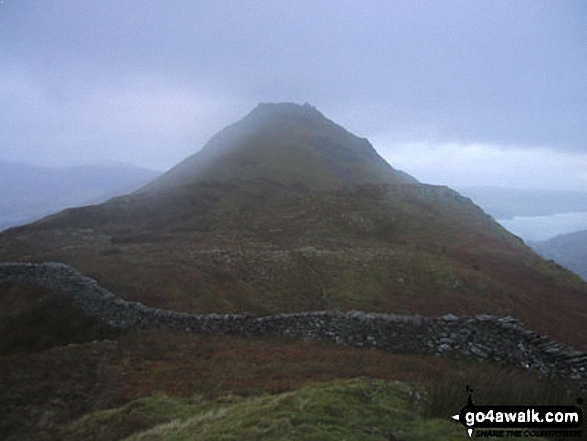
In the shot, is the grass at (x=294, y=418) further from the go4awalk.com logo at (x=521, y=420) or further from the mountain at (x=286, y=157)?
the mountain at (x=286, y=157)

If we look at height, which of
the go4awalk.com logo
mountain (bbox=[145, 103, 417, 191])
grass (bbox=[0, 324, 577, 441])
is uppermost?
mountain (bbox=[145, 103, 417, 191])

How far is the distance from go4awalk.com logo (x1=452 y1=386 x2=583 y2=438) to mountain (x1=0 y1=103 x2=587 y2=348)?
24379mm

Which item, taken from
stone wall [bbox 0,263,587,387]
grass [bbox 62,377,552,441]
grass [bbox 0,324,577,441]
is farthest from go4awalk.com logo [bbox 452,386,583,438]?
stone wall [bbox 0,263,587,387]

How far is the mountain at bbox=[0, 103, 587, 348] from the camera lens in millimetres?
39594

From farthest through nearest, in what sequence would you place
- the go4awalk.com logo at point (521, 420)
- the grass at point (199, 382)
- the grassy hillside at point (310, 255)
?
the grassy hillside at point (310, 255) < the grass at point (199, 382) < the go4awalk.com logo at point (521, 420)

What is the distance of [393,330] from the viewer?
76.4 feet

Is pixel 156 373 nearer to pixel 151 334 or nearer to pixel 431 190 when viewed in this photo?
pixel 151 334

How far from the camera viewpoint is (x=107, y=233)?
2598 inches

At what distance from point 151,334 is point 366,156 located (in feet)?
477

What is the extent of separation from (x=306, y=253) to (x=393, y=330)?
27.8 metres

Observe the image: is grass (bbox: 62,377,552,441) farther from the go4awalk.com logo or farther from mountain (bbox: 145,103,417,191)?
mountain (bbox: 145,103,417,191)

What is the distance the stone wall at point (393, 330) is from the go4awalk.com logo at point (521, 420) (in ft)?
22.2

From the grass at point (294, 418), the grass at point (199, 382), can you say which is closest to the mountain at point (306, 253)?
the grass at point (199, 382)

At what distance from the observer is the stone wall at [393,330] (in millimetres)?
19734
